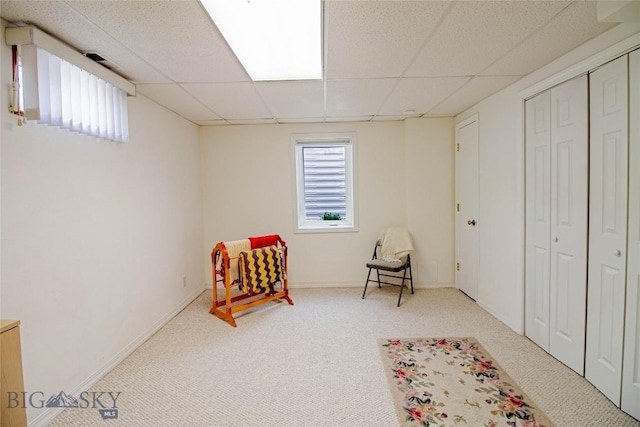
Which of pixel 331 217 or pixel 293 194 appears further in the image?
pixel 331 217

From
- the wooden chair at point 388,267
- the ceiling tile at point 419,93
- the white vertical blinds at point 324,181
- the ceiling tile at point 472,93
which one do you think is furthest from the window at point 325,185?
the ceiling tile at point 472,93

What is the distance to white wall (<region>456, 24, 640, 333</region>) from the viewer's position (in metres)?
2.60

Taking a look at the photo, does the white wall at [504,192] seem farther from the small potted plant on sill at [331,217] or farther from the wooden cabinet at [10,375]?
the wooden cabinet at [10,375]

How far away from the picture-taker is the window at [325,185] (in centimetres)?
422

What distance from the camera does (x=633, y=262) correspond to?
5.60 ft

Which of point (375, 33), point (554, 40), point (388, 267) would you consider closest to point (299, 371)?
point (388, 267)

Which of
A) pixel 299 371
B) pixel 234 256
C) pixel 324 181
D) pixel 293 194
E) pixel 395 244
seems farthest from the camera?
pixel 324 181

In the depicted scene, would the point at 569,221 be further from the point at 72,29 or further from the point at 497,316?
the point at 72,29

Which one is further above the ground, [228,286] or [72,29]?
[72,29]

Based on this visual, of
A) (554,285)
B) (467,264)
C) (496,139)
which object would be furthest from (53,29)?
(467,264)

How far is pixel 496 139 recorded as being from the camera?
9.89 feet

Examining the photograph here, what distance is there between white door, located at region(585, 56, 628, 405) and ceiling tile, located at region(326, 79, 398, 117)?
4.66 ft

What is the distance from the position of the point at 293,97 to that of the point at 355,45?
1.13 meters

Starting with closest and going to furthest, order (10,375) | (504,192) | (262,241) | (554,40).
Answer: (10,375), (554,40), (504,192), (262,241)
